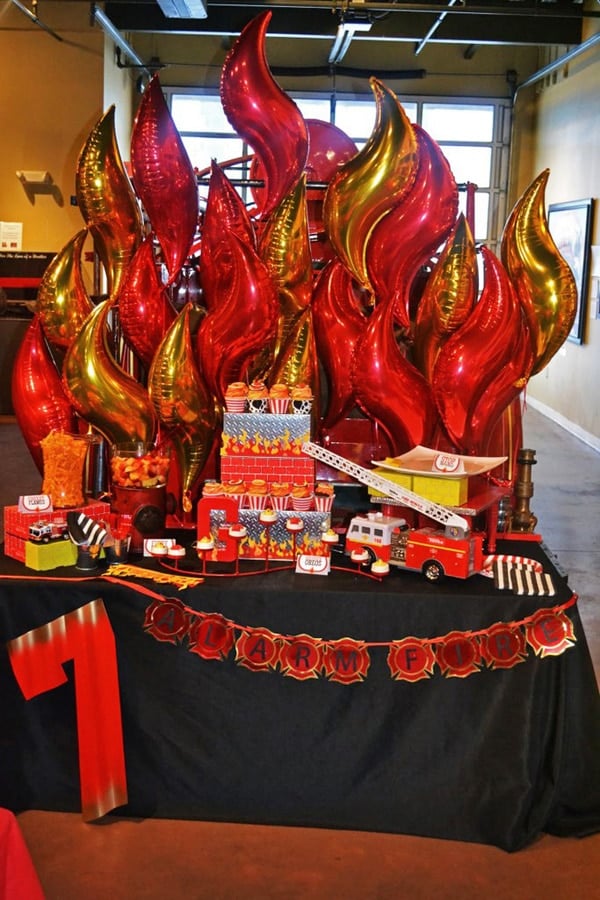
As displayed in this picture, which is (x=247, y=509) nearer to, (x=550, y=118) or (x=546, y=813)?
(x=546, y=813)

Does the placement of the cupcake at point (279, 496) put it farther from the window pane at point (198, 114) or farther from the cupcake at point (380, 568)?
the window pane at point (198, 114)

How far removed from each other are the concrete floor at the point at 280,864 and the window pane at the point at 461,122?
11.8 meters

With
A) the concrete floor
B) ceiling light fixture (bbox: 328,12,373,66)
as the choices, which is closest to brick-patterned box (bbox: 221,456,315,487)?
the concrete floor

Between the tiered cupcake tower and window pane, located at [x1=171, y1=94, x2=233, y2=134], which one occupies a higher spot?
window pane, located at [x1=171, y1=94, x2=233, y2=134]

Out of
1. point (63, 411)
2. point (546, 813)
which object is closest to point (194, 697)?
point (546, 813)

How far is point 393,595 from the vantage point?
237 cm

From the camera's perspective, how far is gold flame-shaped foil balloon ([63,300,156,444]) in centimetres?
296

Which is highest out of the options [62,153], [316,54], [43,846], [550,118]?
[316,54]

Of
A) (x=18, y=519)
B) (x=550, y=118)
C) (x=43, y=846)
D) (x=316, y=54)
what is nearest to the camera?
(x=43, y=846)

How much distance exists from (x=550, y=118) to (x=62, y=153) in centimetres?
561

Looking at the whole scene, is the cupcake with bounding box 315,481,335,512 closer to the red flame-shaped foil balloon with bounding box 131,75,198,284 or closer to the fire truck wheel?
the fire truck wheel

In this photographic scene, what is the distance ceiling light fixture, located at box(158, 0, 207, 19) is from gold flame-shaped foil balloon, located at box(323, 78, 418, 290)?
629cm

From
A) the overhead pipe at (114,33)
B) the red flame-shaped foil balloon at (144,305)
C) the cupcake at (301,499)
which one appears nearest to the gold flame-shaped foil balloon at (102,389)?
the red flame-shaped foil balloon at (144,305)

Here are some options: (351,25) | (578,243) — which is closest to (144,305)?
(351,25)
